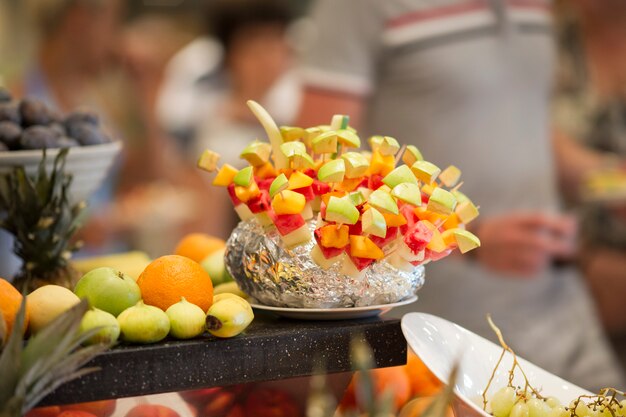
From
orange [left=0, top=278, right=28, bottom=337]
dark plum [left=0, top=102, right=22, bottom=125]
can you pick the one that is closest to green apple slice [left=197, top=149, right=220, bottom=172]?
orange [left=0, top=278, right=28, bottom=337]

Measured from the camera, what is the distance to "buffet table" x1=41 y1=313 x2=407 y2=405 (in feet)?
3.42

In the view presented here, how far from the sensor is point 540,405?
1.07 metres

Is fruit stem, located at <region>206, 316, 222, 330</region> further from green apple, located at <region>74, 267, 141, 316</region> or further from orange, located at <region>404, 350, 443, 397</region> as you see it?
orange, located at <region>404, 350, 443, 397</region>

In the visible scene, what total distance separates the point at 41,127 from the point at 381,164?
639 mm

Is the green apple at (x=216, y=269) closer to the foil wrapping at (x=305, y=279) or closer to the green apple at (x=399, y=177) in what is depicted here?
the foil wrapping at (x=305, y=279)

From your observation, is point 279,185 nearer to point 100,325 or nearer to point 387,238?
point 387,238

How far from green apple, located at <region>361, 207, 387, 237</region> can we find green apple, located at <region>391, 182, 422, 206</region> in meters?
0.04

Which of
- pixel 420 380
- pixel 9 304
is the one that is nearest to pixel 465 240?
pixel 420 380

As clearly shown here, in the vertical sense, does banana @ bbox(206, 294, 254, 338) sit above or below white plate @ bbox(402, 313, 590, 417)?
above

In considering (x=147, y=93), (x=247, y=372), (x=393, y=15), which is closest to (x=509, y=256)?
(x=393, y=15)

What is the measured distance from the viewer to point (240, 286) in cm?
125

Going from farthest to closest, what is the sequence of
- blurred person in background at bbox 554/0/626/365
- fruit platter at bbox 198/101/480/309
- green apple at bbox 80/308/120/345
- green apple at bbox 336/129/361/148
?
blurred person in background at bbox 554/0/626/365, green apple at bbox 336/129/361/148, fruit platter at bbox 198/101/480/309, green apple at bbox 80/308/120/345

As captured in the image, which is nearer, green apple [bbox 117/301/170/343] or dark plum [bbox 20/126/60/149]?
green apple [bbox 117/301/170/343]

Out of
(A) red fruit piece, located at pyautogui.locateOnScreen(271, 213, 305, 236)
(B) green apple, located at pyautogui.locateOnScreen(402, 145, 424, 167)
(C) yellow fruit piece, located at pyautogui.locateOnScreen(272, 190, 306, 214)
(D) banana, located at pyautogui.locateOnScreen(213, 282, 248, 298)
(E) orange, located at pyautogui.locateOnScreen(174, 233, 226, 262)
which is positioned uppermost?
(B) green apple, located at pyautogui.locateOnScreen(402, 145, 424, 167)
